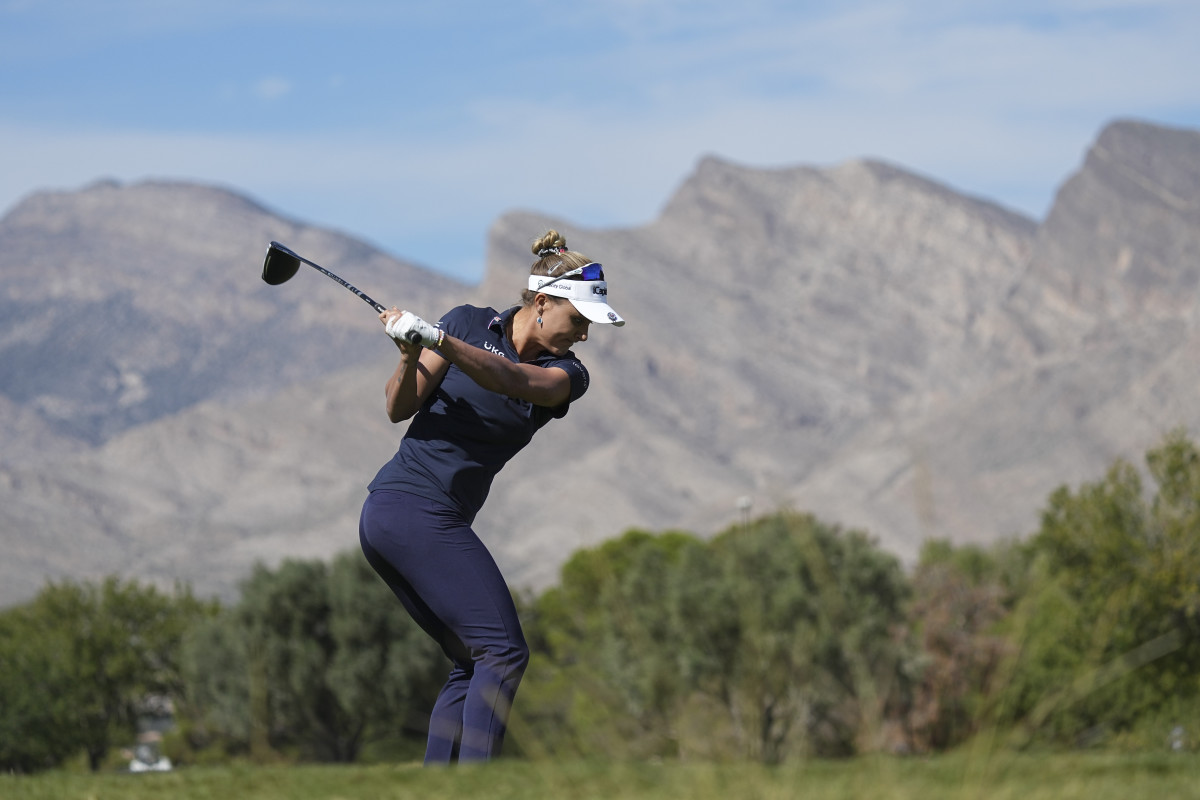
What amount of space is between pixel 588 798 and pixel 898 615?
51374 mm

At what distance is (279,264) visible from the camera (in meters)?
7.71

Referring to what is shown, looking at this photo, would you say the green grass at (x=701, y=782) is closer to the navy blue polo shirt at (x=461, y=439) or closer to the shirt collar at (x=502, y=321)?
the navy blue polo shirt at (x=461, y=439)

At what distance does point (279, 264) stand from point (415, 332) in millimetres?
1969

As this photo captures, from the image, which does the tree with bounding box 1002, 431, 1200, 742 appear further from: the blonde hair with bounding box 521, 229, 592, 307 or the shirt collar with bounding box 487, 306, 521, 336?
the shirt collar with bounding box 487, 306, 521, 336

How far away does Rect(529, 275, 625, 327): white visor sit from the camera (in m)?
6.66

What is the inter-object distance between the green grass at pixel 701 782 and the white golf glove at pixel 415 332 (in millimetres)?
1684

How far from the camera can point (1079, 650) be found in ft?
154

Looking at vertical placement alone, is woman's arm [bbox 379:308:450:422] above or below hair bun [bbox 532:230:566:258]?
below

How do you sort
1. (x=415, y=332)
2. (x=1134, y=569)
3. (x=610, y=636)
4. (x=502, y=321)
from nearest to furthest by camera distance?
1. (x=415, y=332)
2. (x=502, y=321)
3. (x=1134, y=569)
4. (x=610, y=636)

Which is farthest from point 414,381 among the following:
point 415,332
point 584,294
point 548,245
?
point 548,245

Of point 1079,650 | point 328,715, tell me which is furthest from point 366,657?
point 1079,650

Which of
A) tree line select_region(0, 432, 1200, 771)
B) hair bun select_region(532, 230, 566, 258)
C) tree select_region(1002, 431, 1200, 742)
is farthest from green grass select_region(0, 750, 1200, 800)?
tree select_region(1002, 431, 1200, 742)

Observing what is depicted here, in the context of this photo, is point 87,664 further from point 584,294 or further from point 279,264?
point 584,294

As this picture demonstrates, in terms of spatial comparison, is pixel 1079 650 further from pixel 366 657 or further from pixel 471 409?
pixel 471 409
